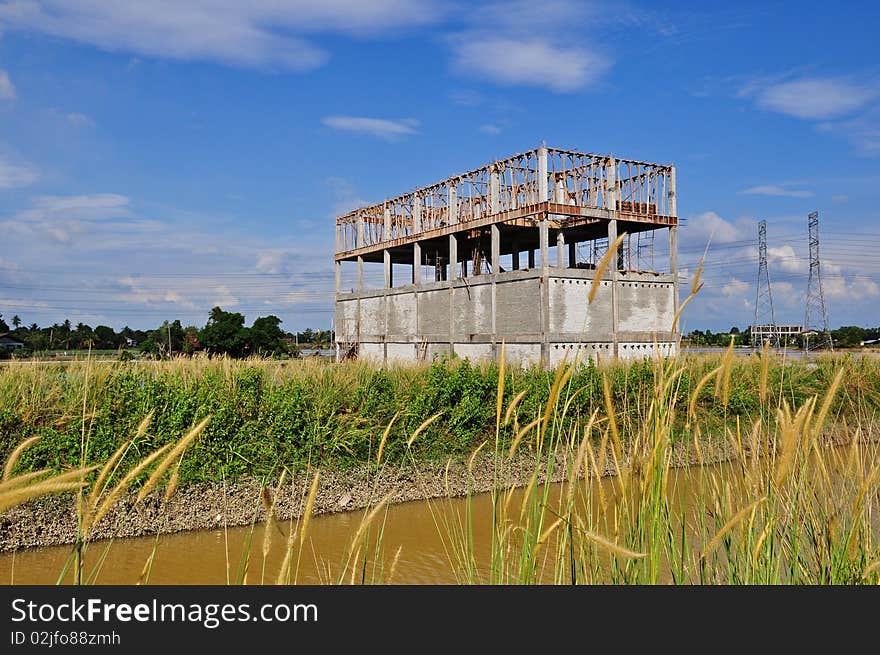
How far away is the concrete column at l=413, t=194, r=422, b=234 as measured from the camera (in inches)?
888

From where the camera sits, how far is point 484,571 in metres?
6.19

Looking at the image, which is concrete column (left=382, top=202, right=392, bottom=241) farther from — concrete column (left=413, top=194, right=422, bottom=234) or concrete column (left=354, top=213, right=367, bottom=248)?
concrete column (left=413, top=194, right=422, bottom=234)

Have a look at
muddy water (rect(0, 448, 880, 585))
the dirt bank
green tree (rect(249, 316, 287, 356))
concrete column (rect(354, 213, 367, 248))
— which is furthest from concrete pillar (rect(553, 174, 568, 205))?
green tree (rect(249, 316, 287, 356))

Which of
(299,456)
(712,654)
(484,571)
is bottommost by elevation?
(484,571)

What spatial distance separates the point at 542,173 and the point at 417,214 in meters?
6.47

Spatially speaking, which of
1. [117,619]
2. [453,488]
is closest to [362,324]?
[453,488]

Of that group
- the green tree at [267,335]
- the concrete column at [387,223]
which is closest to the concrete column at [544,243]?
the concrete column at [387,223]

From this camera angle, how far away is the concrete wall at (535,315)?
54.5 ft

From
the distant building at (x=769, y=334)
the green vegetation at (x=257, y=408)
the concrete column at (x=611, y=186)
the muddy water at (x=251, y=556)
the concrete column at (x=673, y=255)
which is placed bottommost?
the muddy water at (x=251, y=556)

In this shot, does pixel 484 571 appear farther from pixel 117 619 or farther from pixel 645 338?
pixel 645 338

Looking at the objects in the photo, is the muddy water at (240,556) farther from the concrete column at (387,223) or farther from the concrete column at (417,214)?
the concrete column at (387,223)

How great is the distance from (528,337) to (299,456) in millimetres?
9083

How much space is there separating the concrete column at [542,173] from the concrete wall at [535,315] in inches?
78.2

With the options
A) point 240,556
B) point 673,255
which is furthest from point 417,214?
point 240,556
